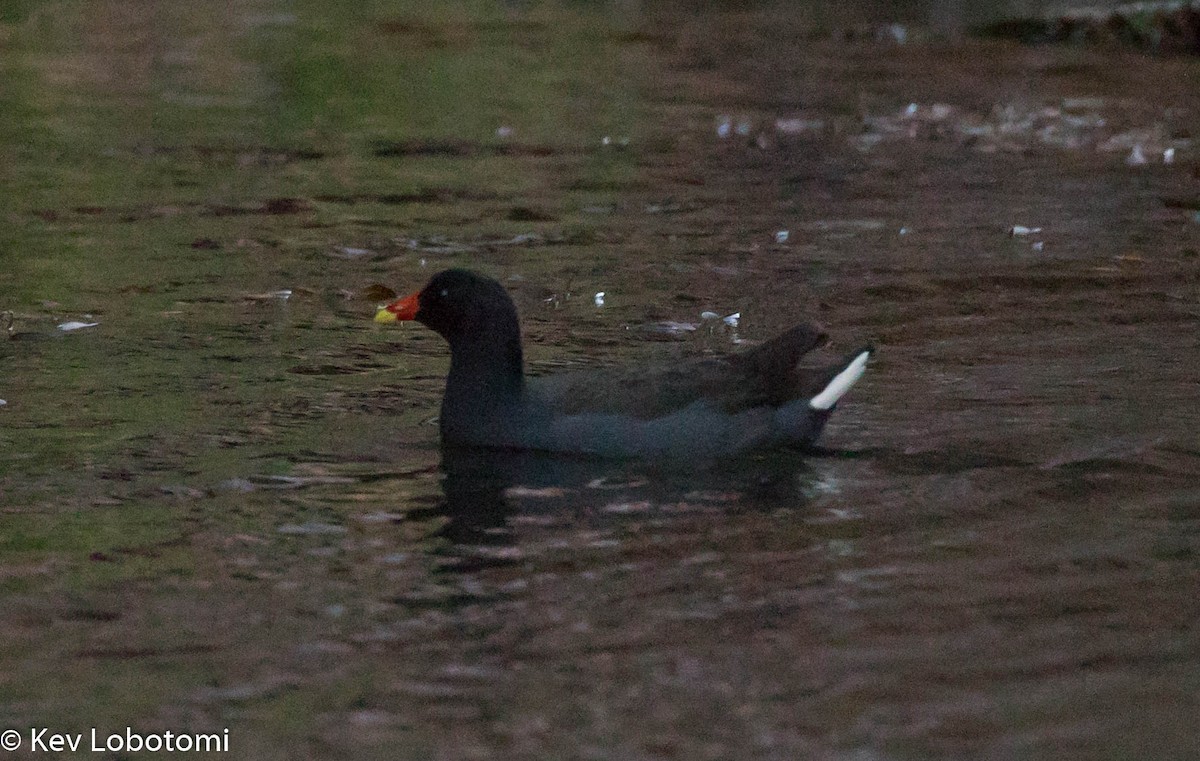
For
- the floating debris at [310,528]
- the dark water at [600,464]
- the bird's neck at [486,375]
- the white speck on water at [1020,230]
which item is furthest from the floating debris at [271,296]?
the white speck on water at [1020,230]

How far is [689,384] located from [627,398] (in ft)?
0.88

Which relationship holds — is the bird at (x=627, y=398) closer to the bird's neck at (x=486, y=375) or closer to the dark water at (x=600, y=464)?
the bird's neck at (x=486, y=375)

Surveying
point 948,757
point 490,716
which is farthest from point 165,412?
point 948,757

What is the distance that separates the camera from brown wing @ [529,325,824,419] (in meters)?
7.99

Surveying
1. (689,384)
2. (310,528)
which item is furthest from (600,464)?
(310,528)

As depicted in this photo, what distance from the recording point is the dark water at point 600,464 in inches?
214

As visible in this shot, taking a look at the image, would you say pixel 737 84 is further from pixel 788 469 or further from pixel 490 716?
pixel 490 716

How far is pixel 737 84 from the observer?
1978 cm

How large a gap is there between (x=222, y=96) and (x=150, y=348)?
9388 mm

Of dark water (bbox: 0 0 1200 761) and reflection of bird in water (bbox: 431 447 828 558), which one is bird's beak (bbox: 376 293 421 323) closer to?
dark water (bbox: 0 0 1200 761)

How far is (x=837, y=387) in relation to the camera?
8.12m

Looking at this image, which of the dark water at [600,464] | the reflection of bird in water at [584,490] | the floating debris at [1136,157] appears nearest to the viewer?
the dark water at [600,464]

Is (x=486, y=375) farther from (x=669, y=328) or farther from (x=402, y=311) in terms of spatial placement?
(x=669, y=328)

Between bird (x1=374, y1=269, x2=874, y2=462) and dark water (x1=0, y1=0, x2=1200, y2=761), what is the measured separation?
165 millimetres
